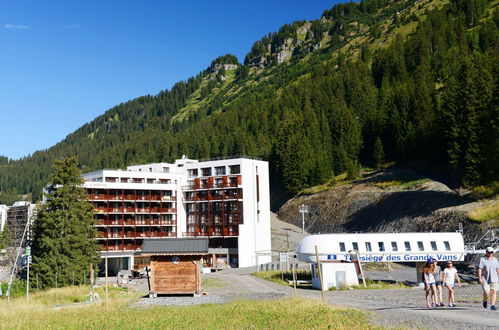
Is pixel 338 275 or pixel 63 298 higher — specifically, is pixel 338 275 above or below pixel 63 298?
above

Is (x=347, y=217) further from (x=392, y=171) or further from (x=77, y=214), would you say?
(x=77, y=214)

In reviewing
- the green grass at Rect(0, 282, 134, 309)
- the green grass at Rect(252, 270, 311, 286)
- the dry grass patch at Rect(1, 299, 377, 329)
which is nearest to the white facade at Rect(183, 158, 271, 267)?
the green grass at Rect(252, 270, 311, 286)

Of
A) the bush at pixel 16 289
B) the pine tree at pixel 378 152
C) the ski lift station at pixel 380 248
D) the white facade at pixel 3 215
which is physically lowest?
the bush at pixel 16 289

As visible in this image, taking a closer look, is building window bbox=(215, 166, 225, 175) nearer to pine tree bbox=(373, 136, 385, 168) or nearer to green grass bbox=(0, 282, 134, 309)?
pine tree bbox=(373, 136, 385, 168)

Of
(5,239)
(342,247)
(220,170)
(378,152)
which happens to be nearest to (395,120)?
(378,152)

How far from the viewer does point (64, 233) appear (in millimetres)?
67188

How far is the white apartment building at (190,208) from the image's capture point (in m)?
92.8

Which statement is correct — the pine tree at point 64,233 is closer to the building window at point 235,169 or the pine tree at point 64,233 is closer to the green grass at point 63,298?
the green grass at point 63,298

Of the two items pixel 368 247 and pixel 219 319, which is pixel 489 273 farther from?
pixel 368 247

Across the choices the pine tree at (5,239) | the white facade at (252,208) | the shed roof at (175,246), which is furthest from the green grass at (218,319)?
the pine tree at (5,239)

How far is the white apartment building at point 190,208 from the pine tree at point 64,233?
835 inches

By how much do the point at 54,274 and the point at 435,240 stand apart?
4681 centimetres

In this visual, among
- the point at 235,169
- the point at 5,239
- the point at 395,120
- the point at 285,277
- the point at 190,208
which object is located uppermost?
the point at 395,120

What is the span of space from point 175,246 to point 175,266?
168 cm
